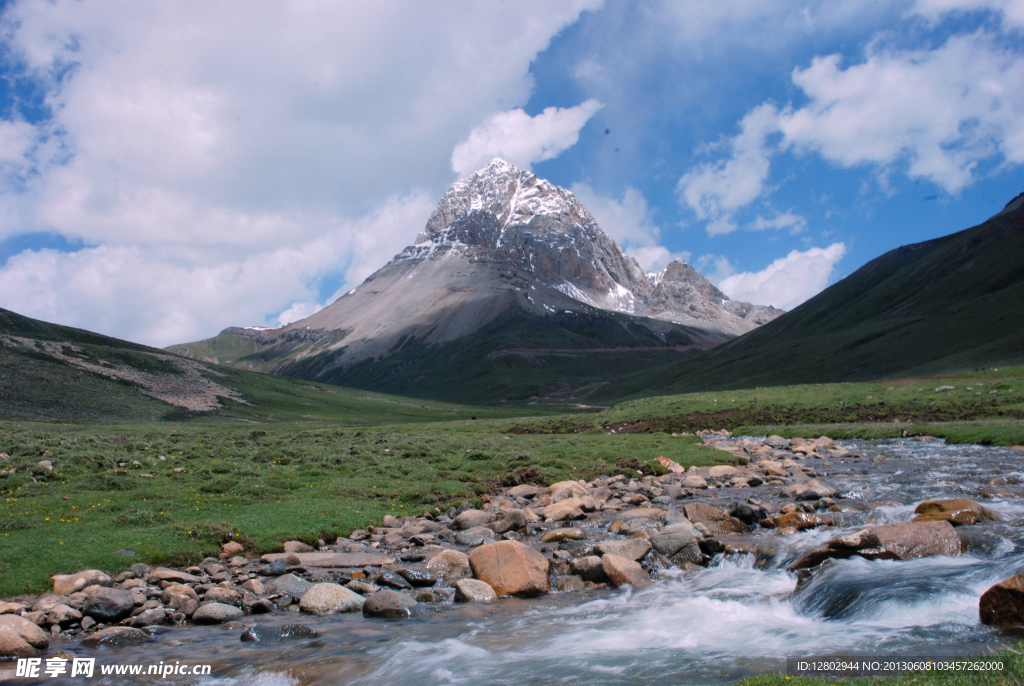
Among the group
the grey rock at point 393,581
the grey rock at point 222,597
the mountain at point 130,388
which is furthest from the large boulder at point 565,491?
the mountain at point 130,388

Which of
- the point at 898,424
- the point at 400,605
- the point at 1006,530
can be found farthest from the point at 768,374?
the point at 400,605

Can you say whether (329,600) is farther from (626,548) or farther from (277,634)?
(626,548)

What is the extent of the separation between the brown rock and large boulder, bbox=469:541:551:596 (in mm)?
1757

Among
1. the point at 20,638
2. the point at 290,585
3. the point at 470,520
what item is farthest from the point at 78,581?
the point at 470,520

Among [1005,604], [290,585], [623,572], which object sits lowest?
[623,572]

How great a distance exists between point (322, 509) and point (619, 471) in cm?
1727

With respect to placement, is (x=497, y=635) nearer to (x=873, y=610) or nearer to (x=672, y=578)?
(x=672, y=578)

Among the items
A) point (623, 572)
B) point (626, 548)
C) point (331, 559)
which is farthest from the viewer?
point (331, 559)

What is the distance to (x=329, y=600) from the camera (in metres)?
13.8

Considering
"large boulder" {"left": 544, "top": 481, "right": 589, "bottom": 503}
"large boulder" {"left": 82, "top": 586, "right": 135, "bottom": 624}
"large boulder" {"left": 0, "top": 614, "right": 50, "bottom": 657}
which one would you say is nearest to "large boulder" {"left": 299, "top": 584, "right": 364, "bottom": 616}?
"large boulder" {"left": 82, "top": 586, "right": 135, "bottom": 624}

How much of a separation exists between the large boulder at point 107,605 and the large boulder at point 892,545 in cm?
1679

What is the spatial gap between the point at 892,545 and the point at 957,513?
4.19 meters

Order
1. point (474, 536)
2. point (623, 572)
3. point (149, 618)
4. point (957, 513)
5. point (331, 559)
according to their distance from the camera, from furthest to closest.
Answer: point (474, 536) → point (331, 559) → point (957, 513) → point (623, 572) → point (149, 618)

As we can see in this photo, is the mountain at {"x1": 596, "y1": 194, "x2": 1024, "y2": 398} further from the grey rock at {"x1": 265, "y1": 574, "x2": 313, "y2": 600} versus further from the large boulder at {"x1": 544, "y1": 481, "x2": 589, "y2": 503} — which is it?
the grey rock at {"x1": 265, "y1": 574, "x2": 313, "y2": 600}
